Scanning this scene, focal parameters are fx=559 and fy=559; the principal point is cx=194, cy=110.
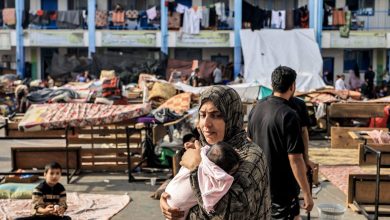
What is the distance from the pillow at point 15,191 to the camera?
8.73 m

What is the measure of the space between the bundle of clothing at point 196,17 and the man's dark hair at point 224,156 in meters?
26.3

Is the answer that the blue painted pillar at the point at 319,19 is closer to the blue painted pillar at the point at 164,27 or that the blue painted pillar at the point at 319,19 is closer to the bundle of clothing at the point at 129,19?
the blue painted pillar at the point at 164,27

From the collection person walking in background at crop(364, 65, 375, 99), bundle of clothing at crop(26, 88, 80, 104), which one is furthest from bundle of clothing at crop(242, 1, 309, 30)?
bundle of clothing at crop(26, 88, 80, 104)

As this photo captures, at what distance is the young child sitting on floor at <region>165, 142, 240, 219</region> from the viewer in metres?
2.65

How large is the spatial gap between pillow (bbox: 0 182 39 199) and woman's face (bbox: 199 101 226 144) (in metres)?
6.52

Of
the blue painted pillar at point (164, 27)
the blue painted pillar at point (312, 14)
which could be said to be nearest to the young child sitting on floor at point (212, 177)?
the blue painted pillar at point (164, 27)

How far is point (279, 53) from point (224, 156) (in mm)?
24811

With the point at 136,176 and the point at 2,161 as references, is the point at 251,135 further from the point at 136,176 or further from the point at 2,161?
the point at 2,161

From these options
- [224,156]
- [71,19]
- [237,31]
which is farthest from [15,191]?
[71,19]

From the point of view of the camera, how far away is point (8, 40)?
29781mm

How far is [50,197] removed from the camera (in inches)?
261

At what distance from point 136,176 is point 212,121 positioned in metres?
7.72

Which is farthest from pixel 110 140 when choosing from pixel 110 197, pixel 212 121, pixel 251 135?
pixel 212 121

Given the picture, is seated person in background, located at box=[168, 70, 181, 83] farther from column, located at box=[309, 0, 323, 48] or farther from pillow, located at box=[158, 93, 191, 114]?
pillow, located at box=[158, 93, 191, 114]
